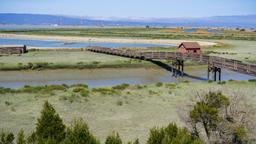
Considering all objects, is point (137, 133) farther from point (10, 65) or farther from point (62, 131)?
point (10, 65)

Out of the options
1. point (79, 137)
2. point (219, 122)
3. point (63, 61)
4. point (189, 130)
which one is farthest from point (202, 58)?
point (79, 137)

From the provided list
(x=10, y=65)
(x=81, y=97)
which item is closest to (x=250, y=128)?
(x=81, y=97)

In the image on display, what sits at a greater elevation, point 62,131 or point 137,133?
point 62,131

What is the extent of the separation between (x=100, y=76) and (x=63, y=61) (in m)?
8.92

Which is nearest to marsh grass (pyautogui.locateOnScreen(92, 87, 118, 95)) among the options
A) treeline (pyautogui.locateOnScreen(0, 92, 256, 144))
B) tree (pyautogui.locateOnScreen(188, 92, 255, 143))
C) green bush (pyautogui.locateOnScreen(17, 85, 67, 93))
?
green bush (pyautogui.locateOnScreen(17, 85, 67, 93))

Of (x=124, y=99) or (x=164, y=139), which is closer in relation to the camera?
(x=164, y=139)

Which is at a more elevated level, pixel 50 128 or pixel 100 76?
pixel 50 128

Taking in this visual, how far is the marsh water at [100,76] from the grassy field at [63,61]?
1.46 metres

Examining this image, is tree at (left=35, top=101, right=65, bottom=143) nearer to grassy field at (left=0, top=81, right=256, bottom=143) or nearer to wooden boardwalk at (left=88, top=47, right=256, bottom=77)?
grassy field at (left=0, top=81, right=256, bottom=143)

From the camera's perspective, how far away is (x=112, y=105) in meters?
31.2

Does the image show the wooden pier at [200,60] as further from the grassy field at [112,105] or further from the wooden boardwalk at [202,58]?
the grassy field at [112,105]

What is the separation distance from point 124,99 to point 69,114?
590 cm

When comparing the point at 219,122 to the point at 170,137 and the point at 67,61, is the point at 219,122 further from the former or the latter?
the point at 67,61

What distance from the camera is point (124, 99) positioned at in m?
33.1
